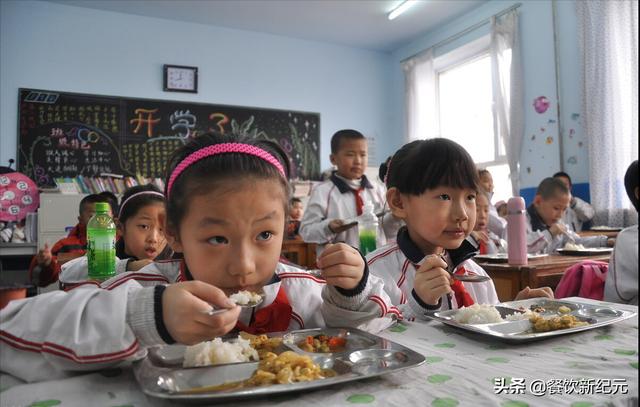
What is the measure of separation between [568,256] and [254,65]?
4.74 meters

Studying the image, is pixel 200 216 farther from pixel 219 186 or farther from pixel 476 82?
pixel 476 82

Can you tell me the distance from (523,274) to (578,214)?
2.63 meters

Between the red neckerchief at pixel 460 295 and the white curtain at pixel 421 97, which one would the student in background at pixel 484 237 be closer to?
the red neckerchief at pixel 460 295

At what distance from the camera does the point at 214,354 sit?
2.15 feet

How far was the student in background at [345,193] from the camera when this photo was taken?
3.31m

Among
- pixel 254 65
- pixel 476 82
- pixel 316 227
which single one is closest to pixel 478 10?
pixel 476 82

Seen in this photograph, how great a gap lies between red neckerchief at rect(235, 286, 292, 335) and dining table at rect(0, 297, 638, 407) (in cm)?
29

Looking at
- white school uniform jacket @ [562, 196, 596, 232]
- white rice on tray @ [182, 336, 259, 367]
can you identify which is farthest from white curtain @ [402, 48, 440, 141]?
white rice on tray @ [182, 336, 259, 367]

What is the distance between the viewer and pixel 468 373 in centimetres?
63

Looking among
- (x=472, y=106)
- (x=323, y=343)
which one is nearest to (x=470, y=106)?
(x=472, y=106)

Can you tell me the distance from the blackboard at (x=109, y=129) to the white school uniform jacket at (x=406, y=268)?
359 cm

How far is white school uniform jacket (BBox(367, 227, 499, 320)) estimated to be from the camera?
1264mm

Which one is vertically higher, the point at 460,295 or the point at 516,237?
the point at 516,237

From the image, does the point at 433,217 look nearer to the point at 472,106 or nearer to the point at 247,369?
the point at 247,369
